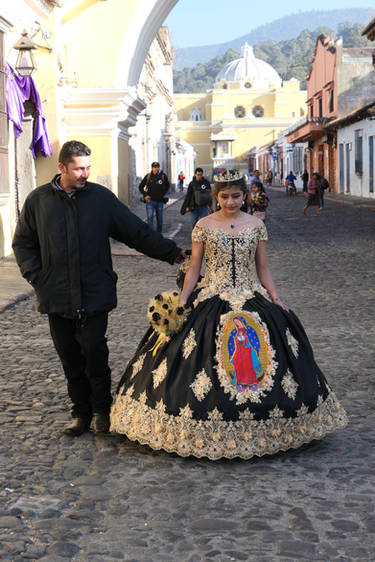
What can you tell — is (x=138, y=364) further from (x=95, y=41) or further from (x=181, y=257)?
(x=95, y=41)

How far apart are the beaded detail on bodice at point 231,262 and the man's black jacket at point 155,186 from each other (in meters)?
11.5

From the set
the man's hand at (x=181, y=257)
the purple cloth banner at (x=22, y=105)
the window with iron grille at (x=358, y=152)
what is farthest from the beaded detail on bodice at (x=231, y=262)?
the window with iron grille at (x=358, y=152)

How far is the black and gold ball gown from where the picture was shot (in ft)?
12.7

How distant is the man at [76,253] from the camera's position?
161 inches

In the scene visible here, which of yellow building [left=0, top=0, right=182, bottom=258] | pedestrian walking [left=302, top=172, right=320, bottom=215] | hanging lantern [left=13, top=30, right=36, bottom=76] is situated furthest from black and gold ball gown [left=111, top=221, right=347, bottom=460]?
pedestrian walking [left=302, top=172, right=320, bottom=215]

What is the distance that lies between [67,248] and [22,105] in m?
8.60

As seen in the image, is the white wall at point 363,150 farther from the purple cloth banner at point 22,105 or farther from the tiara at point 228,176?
the tiara at point 228,176

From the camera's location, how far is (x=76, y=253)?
4082mm

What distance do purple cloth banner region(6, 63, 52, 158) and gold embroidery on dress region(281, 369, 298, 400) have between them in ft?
28.1

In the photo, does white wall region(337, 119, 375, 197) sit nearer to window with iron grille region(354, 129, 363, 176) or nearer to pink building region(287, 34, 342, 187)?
window with iron grille region(354, 129, 363, 176)

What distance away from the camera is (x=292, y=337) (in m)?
4.11

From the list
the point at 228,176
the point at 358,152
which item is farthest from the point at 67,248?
the point at 358,152

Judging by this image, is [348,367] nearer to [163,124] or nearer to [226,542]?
[226,542]

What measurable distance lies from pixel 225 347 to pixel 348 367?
1880mm
